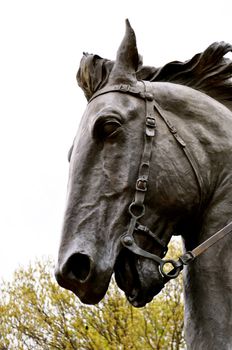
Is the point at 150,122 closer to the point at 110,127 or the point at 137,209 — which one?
the point at 110,127

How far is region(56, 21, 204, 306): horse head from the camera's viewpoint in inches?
92.6

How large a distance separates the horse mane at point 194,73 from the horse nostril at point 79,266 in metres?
0.90

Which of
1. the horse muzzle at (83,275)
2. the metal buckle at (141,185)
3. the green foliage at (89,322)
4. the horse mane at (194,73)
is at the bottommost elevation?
the green foliage at (89,322)

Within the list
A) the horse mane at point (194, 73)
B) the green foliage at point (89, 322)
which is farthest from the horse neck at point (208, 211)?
the green foliage at point (89, 322)

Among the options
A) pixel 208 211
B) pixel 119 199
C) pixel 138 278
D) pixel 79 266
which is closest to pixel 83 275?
pixel 79 266

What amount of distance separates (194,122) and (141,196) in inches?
18.6

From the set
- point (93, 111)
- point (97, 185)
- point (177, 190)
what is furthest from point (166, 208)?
point (93, 111)

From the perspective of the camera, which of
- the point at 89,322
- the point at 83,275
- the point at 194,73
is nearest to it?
the point at 83,275

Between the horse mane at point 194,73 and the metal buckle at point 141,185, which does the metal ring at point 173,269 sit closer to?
the metal buckle at point 141,185

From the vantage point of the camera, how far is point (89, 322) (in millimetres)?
16547

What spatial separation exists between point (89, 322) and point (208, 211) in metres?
14.5

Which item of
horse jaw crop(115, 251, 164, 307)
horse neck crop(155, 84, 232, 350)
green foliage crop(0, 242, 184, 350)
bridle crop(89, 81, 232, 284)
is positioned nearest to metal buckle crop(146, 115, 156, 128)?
bridle crop(89, 81, 232, 284)

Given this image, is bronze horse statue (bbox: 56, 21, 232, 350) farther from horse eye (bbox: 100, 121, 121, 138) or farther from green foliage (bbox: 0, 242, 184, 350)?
green foliage (bbox: 0, 242, 184, 350)

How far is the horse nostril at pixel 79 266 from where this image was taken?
2320mm
